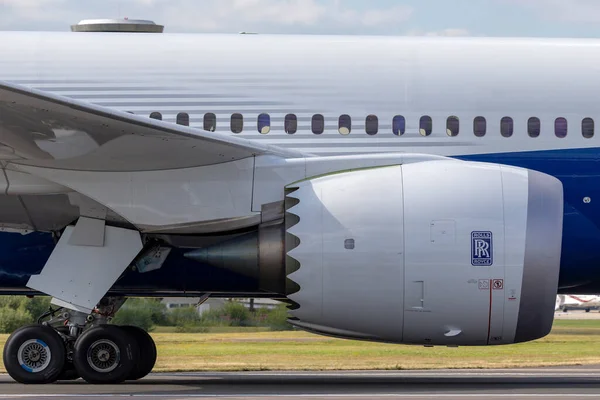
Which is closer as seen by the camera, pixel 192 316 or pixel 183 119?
pixel 183 119

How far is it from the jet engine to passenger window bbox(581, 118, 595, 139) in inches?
61.9

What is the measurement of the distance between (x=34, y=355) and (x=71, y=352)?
1.48ft

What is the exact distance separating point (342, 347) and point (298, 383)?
917 cm

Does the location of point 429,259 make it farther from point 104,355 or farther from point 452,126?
point 104,355

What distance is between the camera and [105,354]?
1398 cm

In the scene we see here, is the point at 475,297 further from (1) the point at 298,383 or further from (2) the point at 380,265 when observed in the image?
(1) the point at 298,383

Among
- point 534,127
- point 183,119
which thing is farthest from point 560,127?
point 183,119

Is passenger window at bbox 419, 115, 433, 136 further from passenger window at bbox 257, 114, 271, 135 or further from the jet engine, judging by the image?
passenger window at bbox 257, 114, 271, 135

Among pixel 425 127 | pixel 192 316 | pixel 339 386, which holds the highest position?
pixel 425 127

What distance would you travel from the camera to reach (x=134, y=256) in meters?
13.6

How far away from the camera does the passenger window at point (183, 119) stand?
1388 cm

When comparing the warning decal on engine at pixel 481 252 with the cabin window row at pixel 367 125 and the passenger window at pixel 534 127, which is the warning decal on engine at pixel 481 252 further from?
the passenger window at pixel 534 127

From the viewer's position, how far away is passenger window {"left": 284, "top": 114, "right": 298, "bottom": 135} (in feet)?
45.5

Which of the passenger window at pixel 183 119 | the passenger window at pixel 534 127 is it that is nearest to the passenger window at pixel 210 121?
the passenger window at pixel 183 119
